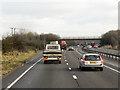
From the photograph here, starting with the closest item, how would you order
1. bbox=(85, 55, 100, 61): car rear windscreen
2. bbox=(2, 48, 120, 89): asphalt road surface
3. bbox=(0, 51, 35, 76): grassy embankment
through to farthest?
bbox=(2, 48, 120, 89): asphalt road surface, bbox=(85, 55, 100, 61): car rear windscreen, bbox=(0, 51, 35, 76): grassy embankment

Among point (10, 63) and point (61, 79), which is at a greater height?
point (61, 79)

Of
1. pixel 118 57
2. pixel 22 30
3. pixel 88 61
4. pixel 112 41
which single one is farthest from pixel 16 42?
pixel 112 41

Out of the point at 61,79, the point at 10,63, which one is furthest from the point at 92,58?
the point at 10,63

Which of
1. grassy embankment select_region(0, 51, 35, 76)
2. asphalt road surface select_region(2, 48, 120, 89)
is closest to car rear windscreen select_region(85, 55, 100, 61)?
asphalt road surface select_region(2, 48, 120, 89)

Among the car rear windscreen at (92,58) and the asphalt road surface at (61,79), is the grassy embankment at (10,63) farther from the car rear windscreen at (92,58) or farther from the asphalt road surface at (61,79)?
the car rear windscreen at (92,58)

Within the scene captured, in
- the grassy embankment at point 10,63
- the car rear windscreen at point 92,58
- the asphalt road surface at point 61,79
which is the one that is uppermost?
the car rear windscreen at point 92,58

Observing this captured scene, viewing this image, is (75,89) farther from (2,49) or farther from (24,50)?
(24,50)

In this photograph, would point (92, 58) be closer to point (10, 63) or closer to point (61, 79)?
→ point (61, 79)

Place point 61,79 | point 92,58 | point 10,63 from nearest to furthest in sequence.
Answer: point 61,79, point 92,58, point 10,63

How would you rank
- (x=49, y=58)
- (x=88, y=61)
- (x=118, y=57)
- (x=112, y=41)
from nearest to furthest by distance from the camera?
(x=88, y=61)
(x=49, y=58)
(x=118, y=57)
(x=112, y=41)

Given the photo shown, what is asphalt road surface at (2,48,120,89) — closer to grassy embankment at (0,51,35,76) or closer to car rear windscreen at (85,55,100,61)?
car rear windscreen at (85,55,100,61)

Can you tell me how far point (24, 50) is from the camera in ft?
198

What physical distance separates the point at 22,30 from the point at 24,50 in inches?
718

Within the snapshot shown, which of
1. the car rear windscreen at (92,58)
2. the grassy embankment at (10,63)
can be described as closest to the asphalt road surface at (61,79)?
the car rear windscreen at (92,58)
